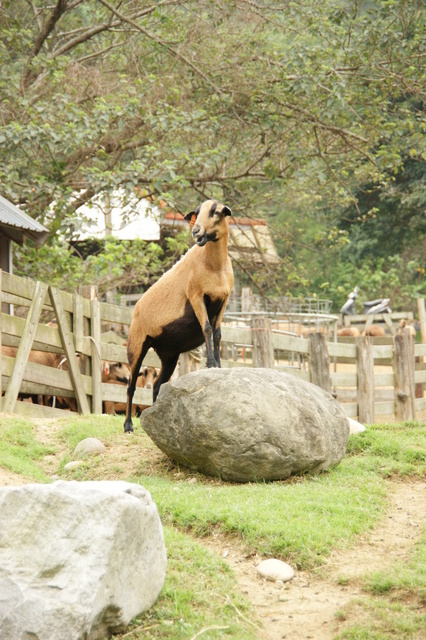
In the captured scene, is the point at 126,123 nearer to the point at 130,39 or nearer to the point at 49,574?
the point at 130,39

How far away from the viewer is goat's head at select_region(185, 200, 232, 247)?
634 cm

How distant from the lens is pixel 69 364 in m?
10.1

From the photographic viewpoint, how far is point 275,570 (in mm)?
4852

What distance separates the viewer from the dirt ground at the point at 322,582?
4.23 metres

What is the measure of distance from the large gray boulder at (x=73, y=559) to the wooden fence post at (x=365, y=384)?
777 cm

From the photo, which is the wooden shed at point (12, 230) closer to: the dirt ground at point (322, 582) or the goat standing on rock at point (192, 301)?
the goat standing on rock at point (192, 301)

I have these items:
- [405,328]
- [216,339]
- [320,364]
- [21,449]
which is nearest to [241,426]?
[216,339]

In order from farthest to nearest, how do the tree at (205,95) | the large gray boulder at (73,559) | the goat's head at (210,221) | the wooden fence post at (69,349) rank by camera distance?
the tree at (205,95)
the wooden fence post at (69,349)
the goat's head at (210,221)
the large gray boulder at (73,559)

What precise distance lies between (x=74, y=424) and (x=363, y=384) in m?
4.90

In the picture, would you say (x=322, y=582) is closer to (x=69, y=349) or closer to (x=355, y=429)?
(x=355, y=429)

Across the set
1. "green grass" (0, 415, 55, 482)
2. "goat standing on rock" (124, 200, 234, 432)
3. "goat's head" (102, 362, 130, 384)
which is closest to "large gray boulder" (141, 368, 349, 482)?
"goat standing on rock" (124, 200, 234, 432)

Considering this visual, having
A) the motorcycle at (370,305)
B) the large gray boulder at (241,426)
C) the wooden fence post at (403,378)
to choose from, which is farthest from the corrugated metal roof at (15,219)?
the motorcycle at (370,305)

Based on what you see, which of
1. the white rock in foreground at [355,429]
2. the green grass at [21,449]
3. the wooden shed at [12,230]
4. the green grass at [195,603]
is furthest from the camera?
the wooden shed at [12,230]

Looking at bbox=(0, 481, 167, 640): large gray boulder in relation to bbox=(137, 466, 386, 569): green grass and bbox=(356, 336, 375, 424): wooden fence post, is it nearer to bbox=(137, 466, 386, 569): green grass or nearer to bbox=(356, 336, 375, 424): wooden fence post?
bbox=(137, 466, 386, 569): green grass
